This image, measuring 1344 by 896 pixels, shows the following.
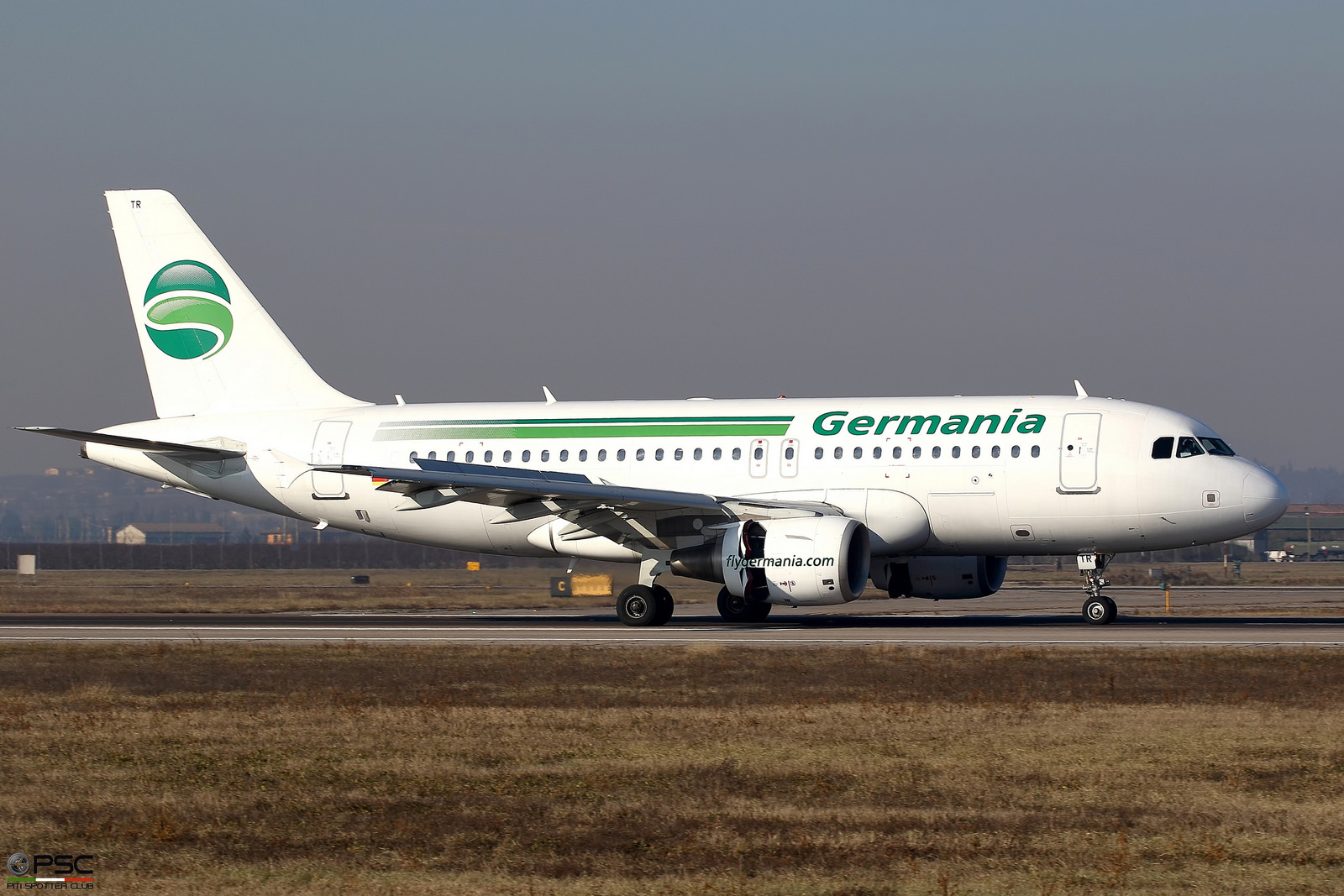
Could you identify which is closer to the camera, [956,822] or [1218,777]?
[956,822]

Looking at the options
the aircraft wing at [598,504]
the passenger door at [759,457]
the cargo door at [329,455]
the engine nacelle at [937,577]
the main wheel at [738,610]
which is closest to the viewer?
the aircraft wing at [598,504]

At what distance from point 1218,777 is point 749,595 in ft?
54.6

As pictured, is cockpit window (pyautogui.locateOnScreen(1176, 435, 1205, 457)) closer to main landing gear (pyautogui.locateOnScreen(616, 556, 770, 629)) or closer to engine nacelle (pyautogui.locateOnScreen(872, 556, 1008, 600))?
engine nacelle (pyautogui.locateOnScreen(872, 556, 1008, 600))

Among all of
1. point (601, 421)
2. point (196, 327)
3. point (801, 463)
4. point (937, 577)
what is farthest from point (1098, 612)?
point (196, 327)

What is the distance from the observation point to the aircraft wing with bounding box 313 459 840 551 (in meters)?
30.0

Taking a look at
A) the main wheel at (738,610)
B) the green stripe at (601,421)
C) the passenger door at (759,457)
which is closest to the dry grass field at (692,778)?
the passenger door at (759,457)

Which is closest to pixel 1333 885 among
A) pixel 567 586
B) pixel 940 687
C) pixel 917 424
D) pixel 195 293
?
pixel 940 687

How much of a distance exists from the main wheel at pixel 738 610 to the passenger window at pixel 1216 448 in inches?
372

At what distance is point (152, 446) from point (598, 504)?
10889 millimetres

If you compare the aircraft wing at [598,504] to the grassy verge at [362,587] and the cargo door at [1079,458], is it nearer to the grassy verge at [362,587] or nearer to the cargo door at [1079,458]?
the cargo door at [1079,458]

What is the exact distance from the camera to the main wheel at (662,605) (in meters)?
31.9

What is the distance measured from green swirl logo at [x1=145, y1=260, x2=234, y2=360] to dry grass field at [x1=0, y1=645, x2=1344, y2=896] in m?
16.4

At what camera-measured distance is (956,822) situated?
1071 centimetres

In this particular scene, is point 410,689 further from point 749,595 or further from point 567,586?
point 567,586
